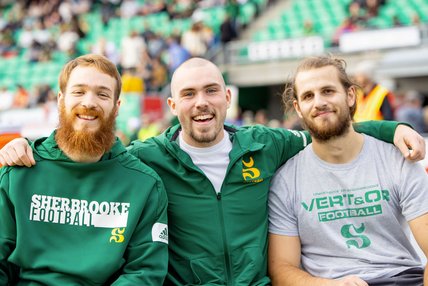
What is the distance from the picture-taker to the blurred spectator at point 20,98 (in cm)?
1596

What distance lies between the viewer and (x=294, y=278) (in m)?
2.96

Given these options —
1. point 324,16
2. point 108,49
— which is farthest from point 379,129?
point 108,49

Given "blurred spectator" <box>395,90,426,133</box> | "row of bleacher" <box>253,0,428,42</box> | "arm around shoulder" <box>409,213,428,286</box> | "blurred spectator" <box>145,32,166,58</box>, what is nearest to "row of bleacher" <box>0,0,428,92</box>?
"row of bleacher" <box>253,0,428,42</box>

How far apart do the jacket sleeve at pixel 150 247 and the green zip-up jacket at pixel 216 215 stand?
0.63 ft

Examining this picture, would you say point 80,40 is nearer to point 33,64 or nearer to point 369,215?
point 33,64

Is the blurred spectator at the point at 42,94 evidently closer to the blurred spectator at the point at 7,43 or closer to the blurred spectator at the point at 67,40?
the blurred spectator at the point at 67,40

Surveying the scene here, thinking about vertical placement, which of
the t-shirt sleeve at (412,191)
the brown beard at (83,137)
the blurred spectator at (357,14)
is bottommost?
the t-shirt sleeve at (412,191)

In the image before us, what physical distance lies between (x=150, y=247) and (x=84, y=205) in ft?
1.20

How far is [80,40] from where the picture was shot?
19422mm

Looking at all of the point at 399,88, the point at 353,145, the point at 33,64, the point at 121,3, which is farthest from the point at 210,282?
the point at 121,3

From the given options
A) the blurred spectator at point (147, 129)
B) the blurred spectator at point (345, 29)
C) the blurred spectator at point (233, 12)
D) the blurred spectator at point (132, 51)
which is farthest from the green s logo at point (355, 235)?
the blurred spectator at point (233, 12)

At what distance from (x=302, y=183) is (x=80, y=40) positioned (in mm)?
17345

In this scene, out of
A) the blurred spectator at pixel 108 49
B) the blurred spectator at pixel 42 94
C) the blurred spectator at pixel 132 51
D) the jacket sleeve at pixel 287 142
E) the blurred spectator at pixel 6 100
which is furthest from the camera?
the blurred spectator at pixel 108 49

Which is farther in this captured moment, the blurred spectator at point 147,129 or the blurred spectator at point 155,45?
the blurred spectator at point 155,45
